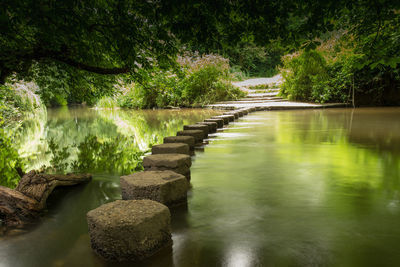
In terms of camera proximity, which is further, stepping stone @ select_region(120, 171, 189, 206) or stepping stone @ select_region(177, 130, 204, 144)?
stepping stone @ select_region(177, 130, 204, 144)

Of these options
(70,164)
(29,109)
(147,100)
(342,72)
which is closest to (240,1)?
(70,164)

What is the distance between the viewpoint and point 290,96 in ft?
49.0

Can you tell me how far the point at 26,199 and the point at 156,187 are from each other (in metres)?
0.97

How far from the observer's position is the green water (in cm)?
156

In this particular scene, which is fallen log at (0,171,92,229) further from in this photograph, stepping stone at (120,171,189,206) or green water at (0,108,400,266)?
stepping stone at (120,171,189,206)

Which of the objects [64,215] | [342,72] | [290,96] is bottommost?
[64,215]

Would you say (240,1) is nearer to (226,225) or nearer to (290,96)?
(226,225)

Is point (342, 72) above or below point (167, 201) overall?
above

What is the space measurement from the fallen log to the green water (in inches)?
4.5

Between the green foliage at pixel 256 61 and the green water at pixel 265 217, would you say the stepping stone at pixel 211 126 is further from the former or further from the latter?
the green foliage at pixel 256 61

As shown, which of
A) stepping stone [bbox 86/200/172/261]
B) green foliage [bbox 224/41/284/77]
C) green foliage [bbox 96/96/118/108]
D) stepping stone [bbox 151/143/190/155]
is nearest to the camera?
stepping stone [bbox 86/200/172/261]

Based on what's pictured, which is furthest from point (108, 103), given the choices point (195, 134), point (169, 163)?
point (169, 163)

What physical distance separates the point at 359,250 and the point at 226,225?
746 mm

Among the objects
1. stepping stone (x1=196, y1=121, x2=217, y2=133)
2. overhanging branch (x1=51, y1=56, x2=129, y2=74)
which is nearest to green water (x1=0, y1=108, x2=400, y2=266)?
overhanging branch (x1=51, y1=56, x2=129, y2=74)
